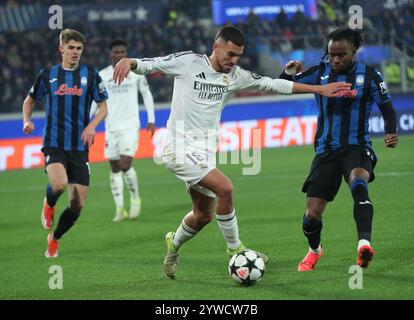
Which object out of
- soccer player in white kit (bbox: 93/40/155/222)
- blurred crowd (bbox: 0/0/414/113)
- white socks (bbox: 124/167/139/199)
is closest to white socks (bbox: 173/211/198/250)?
soccer player in white kit (bbox: 93/40/155/222)

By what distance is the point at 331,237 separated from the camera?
374 inches

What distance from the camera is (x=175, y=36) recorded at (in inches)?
1106

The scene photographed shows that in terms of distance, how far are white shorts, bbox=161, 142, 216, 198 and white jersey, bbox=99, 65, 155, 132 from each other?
5.75 meters

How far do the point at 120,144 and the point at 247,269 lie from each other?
6336mm

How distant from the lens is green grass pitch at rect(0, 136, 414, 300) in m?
6.88

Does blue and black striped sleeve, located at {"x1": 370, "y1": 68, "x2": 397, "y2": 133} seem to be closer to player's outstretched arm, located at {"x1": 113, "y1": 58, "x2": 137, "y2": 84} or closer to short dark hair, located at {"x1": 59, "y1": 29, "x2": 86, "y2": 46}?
player's outstretched arm, located at {"x1": 113, "y1": 58, "x2": 137, "y2": 84}

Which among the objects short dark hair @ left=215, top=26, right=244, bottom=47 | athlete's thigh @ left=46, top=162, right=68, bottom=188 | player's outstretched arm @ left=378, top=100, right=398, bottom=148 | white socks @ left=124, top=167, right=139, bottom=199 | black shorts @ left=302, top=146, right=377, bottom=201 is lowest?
white socks @ left=124, top=167, right=139, bottom=199

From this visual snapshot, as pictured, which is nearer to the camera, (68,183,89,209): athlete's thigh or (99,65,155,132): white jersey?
(68,183,89,209): athlete's thigh

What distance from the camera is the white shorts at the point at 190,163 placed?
7230 millimetres

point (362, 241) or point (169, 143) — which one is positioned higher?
point (169, 143)

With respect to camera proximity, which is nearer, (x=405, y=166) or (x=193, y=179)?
(x=193, y=179)
